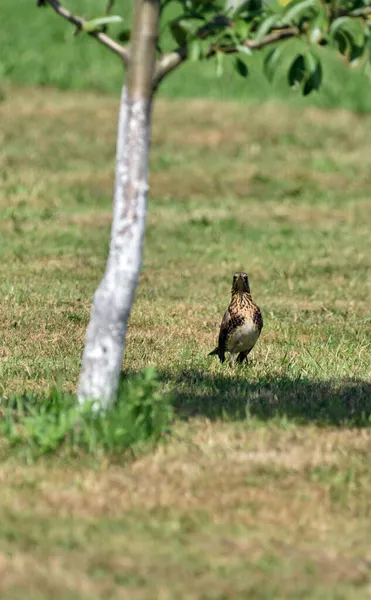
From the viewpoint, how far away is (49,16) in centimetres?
3209

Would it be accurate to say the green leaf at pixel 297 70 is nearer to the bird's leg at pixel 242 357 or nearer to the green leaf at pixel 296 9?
the green leaf at pixel 296 9

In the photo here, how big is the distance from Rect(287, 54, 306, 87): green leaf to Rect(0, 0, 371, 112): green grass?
2060 cm

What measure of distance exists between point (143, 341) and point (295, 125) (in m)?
16.1

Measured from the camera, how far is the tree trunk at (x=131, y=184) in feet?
26.1

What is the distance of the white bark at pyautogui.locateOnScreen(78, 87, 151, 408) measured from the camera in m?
7.96

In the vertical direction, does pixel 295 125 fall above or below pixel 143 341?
above

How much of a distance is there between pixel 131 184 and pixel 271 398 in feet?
6.74

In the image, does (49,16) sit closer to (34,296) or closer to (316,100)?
(316,100)

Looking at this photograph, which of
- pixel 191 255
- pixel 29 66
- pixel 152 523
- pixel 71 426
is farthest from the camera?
pixel 29 66

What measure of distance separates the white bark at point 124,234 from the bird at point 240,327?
9.21ft

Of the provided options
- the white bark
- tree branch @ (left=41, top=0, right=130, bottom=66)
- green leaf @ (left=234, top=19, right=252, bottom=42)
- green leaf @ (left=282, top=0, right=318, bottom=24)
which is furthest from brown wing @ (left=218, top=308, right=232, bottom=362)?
green leaf @ (left=282, top=0, right=318, bottom=24)

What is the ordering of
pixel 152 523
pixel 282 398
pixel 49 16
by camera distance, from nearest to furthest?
pixel 152 523 < pixel 282 398 < pixel 49 16

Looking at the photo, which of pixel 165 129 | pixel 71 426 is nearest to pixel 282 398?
pixel 71 426

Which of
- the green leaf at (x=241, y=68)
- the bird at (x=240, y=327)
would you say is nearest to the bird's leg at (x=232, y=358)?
the bird at (x=240, y=327)
